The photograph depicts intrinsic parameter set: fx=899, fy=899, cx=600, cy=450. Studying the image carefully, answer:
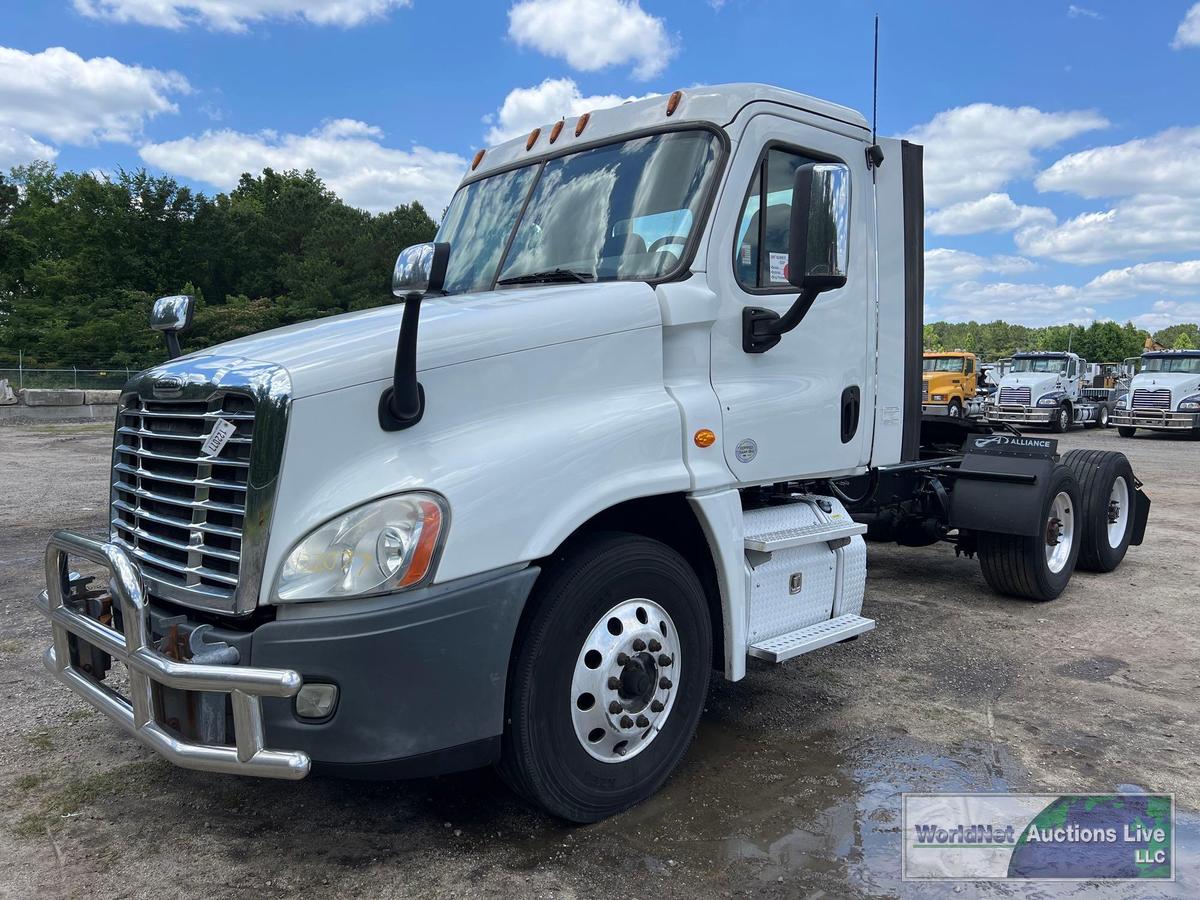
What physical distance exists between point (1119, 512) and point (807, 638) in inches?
193

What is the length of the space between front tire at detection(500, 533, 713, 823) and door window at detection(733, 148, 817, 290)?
1305 millimetres

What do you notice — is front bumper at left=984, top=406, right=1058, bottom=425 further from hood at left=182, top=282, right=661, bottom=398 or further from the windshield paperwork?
hood at left=182, top=282, right=661, bottom=398

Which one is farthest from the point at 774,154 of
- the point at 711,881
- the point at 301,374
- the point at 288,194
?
the point at 288,194

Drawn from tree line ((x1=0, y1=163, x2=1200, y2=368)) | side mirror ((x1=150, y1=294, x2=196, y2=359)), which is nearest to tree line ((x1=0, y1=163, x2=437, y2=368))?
tree line ((x1=0, y1=163, x2=1200, y2=368))

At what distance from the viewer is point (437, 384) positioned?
300 cm

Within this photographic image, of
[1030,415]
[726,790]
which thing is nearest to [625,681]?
[726,790]

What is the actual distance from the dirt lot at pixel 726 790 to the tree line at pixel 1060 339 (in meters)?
40.1

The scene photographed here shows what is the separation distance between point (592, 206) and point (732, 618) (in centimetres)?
189

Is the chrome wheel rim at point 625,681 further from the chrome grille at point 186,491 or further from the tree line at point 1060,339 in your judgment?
the tree line at point 1060,339

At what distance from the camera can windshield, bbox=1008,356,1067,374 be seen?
2761 centimetres

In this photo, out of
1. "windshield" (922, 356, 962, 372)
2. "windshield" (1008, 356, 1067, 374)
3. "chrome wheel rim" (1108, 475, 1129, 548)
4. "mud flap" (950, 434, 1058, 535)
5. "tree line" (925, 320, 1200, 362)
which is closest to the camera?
"mud flap" (950, 434, 1058, 535)

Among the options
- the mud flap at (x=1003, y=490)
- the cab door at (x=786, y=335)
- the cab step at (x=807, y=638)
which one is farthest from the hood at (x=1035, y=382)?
the cab step at (x=807, y=638)

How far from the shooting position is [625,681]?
10.7 feet

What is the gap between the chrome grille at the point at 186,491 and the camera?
2.80 metres
